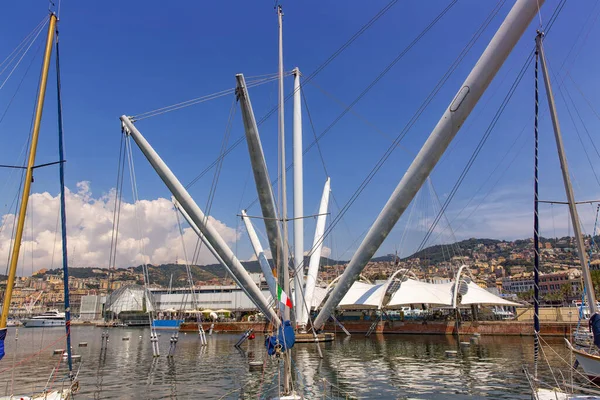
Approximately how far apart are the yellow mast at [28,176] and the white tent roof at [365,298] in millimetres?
39903

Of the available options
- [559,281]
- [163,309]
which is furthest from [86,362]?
[559,281]

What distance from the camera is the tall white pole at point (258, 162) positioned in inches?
722

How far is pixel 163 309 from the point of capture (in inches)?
4001

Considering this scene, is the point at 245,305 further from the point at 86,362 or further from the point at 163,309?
the point at 86,362

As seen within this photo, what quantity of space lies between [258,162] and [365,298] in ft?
107

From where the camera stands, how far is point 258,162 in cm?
2105

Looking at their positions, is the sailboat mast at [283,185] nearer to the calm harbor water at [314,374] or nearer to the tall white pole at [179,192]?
the calm harbor water at [314,374]

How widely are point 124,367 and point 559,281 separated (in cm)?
13523

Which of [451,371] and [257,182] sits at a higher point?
[257,182]

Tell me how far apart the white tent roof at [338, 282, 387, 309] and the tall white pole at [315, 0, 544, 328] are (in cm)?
2786

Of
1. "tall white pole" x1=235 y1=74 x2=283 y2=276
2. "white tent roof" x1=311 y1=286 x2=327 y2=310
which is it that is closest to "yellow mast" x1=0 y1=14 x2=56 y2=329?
"tall white pole" x1=235 y1=74 x2=283 y2=276

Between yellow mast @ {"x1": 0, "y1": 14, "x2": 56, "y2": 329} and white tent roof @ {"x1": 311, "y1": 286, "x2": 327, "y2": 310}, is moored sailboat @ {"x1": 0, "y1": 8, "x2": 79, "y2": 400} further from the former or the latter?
white tent roof @ {"x1": 311, "y1": 286, "x2": 327, "y2": 310}

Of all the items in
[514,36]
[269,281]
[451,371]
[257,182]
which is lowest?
[451,371]

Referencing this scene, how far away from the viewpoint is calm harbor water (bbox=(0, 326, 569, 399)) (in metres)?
16.1
